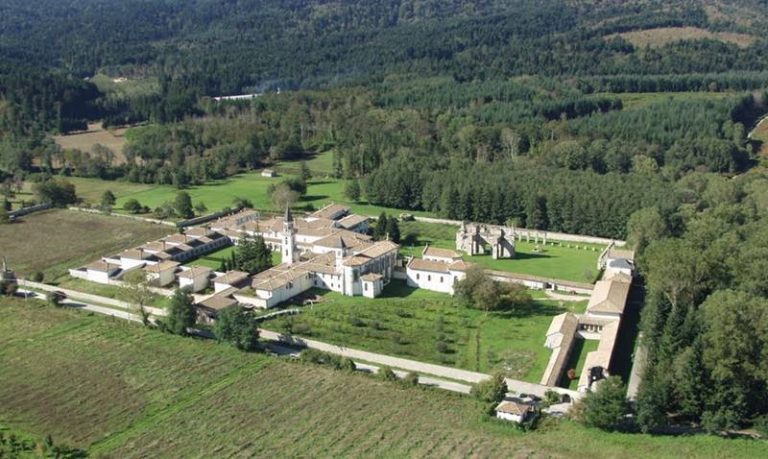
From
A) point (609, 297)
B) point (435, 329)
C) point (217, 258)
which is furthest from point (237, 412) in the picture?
point (217, 258)

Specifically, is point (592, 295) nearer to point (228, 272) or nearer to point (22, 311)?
point (228, 272)

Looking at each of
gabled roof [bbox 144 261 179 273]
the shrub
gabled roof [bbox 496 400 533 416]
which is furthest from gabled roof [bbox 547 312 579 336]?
the shrub

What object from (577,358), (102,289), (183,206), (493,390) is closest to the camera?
(493,390)

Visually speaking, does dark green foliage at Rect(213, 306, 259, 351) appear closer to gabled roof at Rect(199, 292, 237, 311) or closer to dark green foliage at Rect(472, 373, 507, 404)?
gabled roof at Rect(199, 292, 237, 311)

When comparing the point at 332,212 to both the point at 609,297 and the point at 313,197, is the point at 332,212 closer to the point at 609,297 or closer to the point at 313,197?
the point at 313,197

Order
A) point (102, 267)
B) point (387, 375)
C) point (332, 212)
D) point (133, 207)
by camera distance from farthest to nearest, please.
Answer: point (133, 207) < point (332, 212) < point (102, 267) < point (387, 375)

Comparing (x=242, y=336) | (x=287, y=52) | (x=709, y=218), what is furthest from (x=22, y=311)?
(x=287, y=52)
